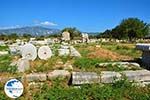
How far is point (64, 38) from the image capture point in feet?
174

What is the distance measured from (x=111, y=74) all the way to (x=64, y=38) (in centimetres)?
4521

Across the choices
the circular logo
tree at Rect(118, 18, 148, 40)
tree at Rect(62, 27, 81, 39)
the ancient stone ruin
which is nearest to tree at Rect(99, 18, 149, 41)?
tree at Rect(118, 18, 148, 40)

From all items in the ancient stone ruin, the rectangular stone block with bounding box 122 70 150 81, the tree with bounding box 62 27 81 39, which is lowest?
the rectangular stone block with bounding box 122 70 150 81

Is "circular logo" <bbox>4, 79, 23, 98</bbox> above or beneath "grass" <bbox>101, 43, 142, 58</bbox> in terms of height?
above

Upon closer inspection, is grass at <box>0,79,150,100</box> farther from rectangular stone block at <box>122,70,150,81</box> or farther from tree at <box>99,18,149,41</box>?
tree at <box>99,18,149,41</box>

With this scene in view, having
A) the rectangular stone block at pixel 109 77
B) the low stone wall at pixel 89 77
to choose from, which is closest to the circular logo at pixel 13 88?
the low stone wall at pixel 89 77

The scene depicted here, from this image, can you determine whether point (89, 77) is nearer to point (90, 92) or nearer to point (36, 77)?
point (90, 92)

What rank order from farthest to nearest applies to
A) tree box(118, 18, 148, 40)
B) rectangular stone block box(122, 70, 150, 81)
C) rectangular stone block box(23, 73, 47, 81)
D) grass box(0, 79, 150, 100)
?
tree box(118, 18, 148, 40), rectangular stone block box(122, 70, 150, 81), rectangular stone block box(23, 73, 47, 81), grass box(0, 79, 150, 100)

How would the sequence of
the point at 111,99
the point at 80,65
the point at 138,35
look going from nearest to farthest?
1. the point at 111,99
2. the point at 80,65
3. the point at 138,35

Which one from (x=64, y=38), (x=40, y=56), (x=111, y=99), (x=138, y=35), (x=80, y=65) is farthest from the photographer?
(x=138, y=35)

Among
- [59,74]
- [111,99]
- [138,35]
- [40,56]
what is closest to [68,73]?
[59,74]

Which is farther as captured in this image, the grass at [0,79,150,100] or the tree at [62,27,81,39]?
the tree at [62,27,81,39]

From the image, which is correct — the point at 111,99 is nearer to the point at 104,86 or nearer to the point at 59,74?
the point at 104,86

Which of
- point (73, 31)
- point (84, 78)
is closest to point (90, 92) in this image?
point (84, 78)
